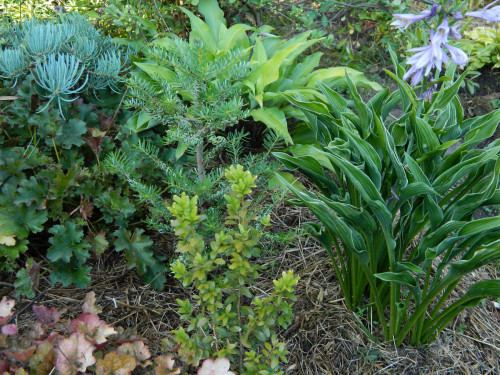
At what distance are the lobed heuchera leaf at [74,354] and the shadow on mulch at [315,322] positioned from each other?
17.0 inches

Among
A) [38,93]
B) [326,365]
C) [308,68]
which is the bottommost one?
[326,365]

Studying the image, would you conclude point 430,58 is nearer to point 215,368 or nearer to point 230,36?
point 215,368

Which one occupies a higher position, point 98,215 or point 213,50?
point 213,50

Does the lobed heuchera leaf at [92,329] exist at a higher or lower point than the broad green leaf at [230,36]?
lower

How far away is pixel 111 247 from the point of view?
2000 millimetres

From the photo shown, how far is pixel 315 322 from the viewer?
170cm

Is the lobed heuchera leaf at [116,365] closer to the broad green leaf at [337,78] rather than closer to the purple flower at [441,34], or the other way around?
the purple flower at [441,34]

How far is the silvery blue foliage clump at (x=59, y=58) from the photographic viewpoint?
1.89m

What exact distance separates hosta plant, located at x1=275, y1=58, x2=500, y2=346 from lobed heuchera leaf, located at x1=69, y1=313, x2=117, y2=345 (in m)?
0.66

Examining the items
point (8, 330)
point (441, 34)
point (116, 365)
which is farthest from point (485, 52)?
point (8, 330)

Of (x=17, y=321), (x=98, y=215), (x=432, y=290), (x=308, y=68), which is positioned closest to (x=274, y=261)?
(x=432, y=290)

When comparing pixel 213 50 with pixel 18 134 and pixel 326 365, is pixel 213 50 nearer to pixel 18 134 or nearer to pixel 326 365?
pixel 18 134

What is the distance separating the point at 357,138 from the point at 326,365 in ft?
2.63

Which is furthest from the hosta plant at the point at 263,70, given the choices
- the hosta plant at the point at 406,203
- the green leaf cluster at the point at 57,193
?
the hosta plant at the point at 406,203
